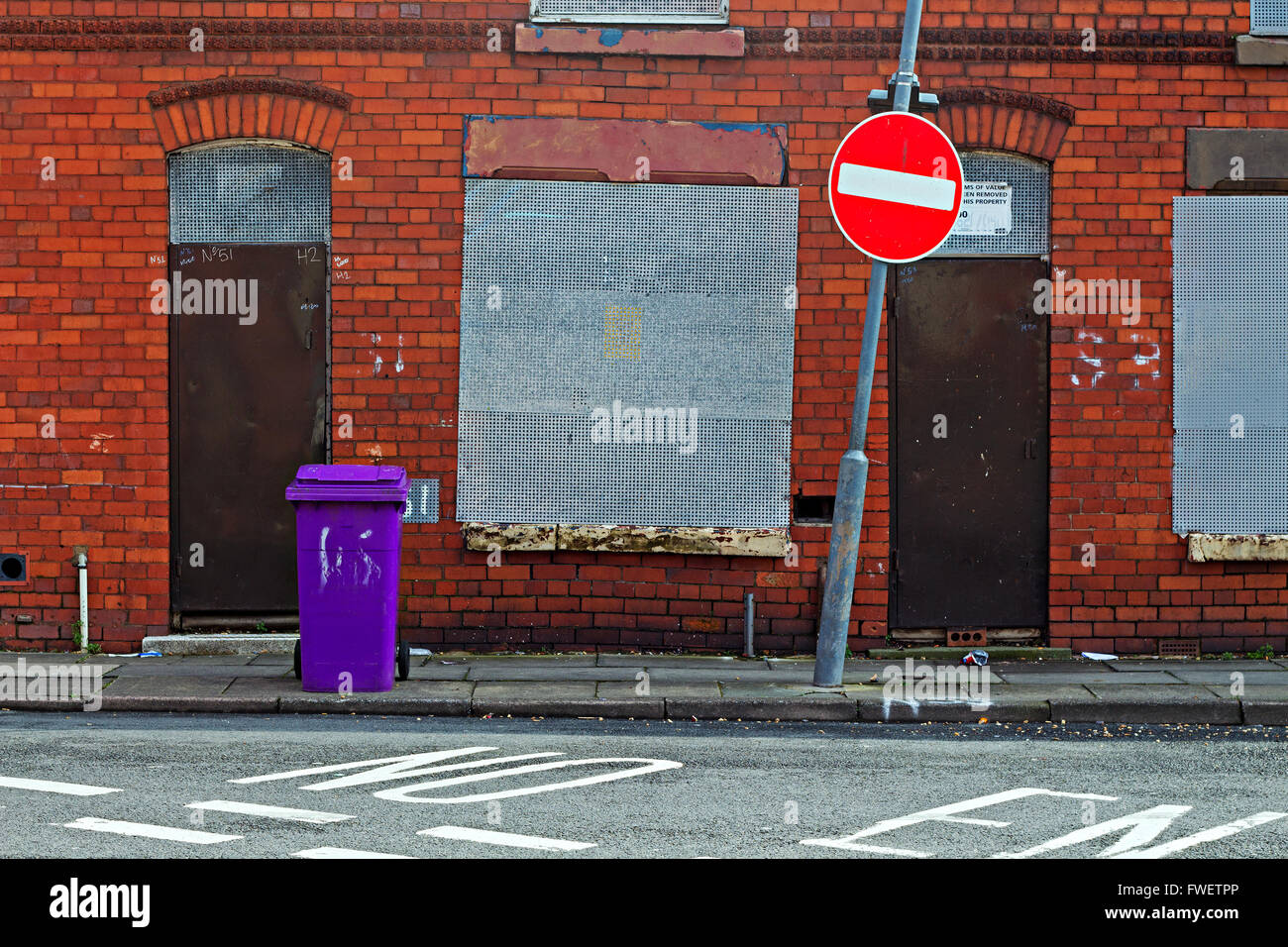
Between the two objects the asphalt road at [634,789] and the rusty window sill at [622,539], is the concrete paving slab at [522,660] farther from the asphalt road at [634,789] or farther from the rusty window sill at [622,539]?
the asphalt road at [634,789]

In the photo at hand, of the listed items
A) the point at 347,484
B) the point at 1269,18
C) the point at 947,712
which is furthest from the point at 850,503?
the point at 1269,18

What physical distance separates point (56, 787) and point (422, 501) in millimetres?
4379

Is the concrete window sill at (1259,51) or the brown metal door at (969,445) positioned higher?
the concrete window sill at (1259,51)

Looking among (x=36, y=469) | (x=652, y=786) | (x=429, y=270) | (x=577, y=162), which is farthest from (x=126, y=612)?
(x=652, y=786)

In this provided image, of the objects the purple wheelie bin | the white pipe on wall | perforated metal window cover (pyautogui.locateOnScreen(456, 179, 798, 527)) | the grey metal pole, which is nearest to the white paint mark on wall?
the purple wheelie bin

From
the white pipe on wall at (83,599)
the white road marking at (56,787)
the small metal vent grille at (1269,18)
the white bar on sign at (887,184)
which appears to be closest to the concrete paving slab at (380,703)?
the white road marking at (56,787)

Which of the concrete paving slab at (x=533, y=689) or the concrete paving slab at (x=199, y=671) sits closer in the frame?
the concrete paving slab at (x=533, y=689)

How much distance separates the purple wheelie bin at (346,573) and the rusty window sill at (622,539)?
1655mm

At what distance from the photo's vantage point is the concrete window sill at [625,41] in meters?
10.0

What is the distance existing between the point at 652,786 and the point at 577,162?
5.29 meters

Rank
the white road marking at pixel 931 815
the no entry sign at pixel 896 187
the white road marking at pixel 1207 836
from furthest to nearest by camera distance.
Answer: the no entry sign at pixel 896 187 → the white road marking at pixel 931 815 → the white road marking at pixel 1207 836

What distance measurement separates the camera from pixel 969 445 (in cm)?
1033

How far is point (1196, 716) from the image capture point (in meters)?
8.29

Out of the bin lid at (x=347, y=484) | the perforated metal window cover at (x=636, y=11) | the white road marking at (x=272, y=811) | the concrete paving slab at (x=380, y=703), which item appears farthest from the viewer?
the perforated metal window cover at (x=636, y=11)
